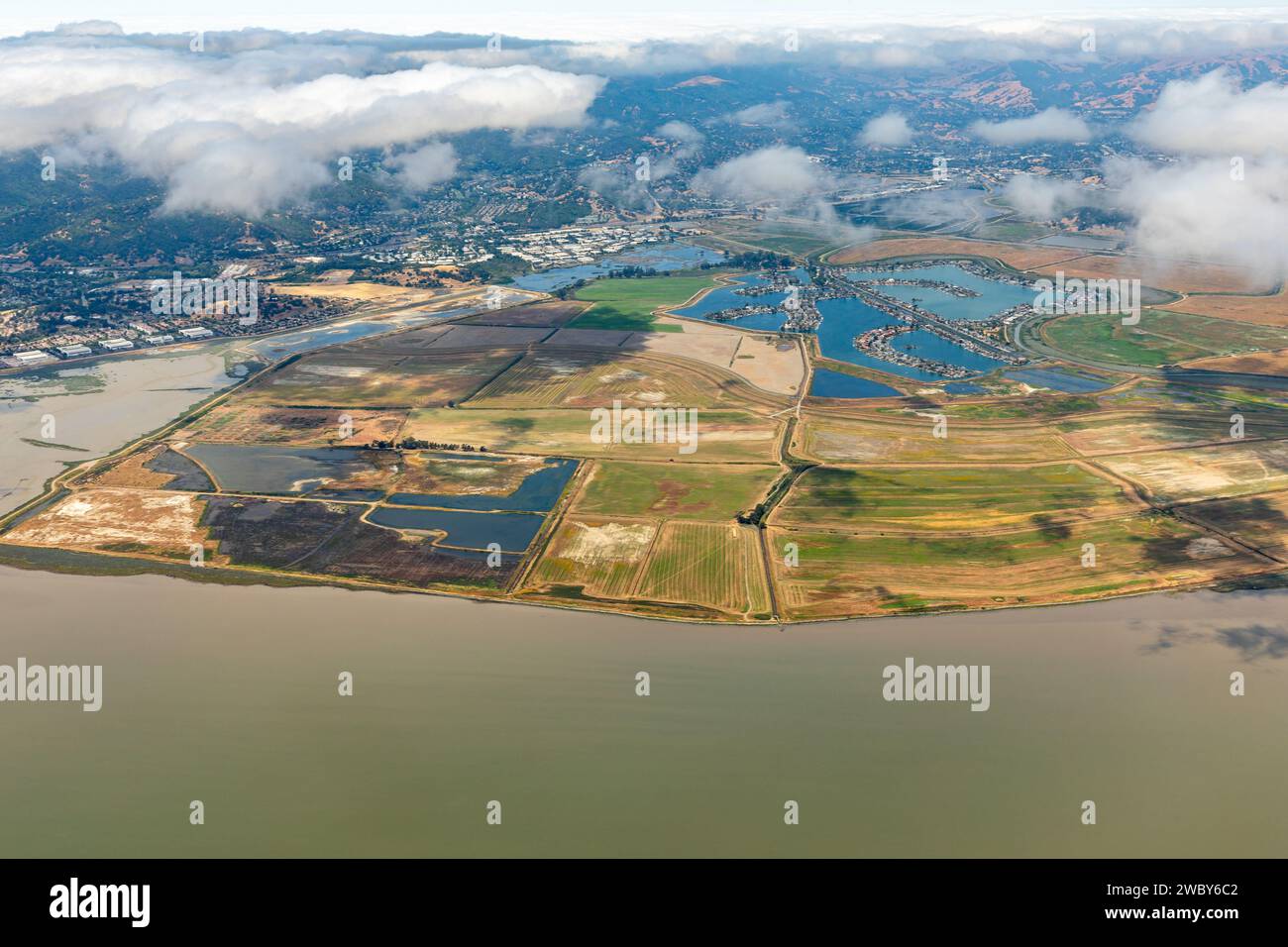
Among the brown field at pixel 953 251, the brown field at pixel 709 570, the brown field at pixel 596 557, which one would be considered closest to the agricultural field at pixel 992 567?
the brown field at pixel 709 570

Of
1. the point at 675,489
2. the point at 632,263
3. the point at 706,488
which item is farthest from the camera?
the point at 632,263

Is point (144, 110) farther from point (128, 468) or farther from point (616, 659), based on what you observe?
point (616, 659)

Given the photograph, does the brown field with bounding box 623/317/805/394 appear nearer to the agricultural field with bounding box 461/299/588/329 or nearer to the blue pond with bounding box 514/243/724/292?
the agricultural field with bounding box 461/299/588/329

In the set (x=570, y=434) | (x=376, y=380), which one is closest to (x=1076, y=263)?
(x=570, y=434)

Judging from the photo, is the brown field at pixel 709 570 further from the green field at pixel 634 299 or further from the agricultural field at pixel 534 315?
the agricultural field at pixel 534 315

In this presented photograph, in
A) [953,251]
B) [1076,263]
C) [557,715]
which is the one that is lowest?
[557,715]

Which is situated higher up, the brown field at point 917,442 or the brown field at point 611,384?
the brown field at point 611,384

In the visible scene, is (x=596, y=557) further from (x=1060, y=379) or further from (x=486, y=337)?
(x=486, y=337)
